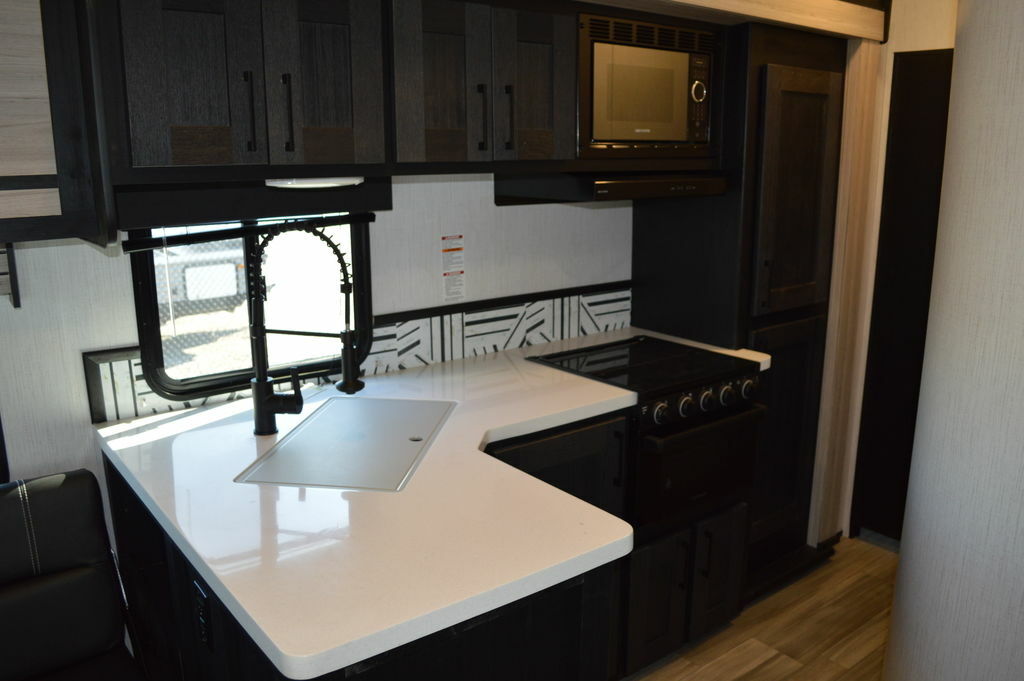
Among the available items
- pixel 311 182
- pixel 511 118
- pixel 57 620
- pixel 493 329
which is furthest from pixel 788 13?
pixel 57 620

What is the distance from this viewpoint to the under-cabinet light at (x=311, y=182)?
82.2 inches

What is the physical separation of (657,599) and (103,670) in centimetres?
165

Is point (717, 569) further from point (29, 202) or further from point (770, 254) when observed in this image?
point (29, 202)

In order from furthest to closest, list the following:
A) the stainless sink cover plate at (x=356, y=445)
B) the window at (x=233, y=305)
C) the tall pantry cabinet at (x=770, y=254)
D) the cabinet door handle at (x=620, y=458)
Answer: the tall pantry cabinet at (x=770, y=254) → the cabinet door handle at (x=620, y=458) → the window at (x=233, y=305) → the stainless sink cover plate at (x=356, y=445)

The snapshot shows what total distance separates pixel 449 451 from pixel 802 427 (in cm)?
194

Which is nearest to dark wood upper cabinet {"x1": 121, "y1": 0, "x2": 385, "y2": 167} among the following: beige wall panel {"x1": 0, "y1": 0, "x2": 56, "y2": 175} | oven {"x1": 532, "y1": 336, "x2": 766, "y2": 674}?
beige wall panel {"x1": 0, "y1": 0, "x2": 56, "y2": 175}

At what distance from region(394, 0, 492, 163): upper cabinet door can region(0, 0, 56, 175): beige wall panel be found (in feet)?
2.77

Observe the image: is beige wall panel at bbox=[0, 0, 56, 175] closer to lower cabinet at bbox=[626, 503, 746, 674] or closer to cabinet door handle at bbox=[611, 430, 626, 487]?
cabinet door handle at bbox=[611, 430, 626, 487]

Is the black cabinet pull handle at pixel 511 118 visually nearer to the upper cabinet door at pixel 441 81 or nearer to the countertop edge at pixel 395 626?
the upper cabinet door at pixel 441 81

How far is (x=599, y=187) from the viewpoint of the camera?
8.54ft

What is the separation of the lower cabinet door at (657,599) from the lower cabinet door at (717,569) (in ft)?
0.17

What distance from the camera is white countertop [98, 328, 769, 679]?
1.35m

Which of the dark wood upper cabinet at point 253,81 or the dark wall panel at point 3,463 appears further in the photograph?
the dark wall panel at point 3,463

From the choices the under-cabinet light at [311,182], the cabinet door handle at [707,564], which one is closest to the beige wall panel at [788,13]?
the under-cabinet light at [311,182]
